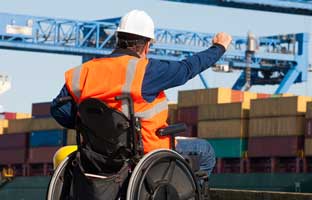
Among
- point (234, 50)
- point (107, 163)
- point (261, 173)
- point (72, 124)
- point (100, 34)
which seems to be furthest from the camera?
point (234, 50)

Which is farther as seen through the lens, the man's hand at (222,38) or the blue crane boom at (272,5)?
the blue crane boom at (272,5)

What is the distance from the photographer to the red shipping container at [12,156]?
2459 inches

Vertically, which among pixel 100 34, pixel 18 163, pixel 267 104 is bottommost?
pixel 18 163

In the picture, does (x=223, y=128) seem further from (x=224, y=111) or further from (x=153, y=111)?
(x=153, y=111)

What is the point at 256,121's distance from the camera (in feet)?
161

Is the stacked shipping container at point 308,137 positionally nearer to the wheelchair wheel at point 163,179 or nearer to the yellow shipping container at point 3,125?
the yellow shipping container at point 3,125

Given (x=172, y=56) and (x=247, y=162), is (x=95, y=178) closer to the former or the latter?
(x=247, y=162)

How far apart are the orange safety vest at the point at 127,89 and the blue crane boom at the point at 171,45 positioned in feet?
162

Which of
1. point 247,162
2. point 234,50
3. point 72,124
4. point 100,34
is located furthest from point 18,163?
point 72,124

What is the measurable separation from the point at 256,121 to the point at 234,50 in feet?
45.6

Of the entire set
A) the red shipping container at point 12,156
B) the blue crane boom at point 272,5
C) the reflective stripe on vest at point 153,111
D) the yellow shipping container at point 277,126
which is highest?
the blue crane boom at point 272,5

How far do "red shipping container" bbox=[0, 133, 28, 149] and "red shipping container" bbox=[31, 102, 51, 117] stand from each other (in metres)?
1.58

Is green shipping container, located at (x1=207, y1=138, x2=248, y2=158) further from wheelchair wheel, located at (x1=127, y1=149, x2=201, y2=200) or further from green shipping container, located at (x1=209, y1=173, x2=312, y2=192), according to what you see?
wheelchair wheel, located at (x1=127, y1=149, x2=201, y2=200)

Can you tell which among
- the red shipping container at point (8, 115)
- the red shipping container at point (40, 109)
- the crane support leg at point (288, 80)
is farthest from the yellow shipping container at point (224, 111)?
the red shipping container at point (8, 115)
